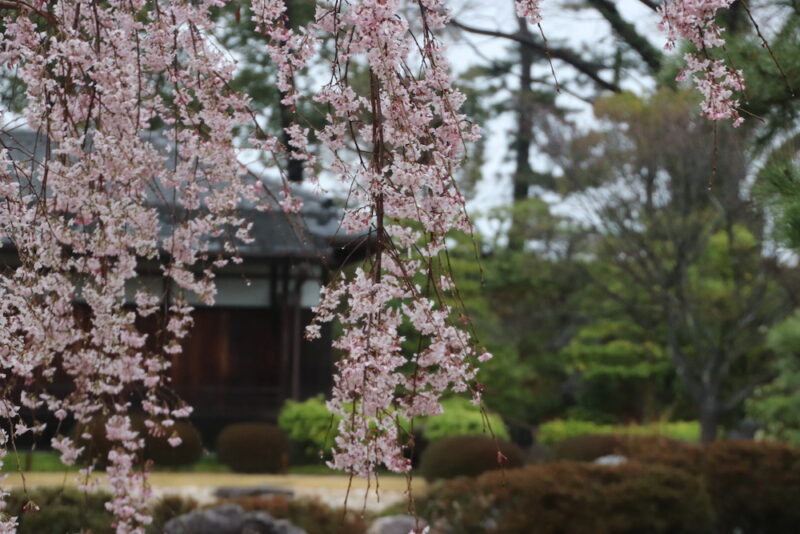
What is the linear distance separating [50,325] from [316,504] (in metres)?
4.94

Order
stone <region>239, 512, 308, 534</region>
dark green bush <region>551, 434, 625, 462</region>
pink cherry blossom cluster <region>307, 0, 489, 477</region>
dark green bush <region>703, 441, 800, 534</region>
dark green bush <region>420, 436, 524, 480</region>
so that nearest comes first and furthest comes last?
pink cherry blossom cluster <region>307, 0, 489, 477</region>
stone <region>239, 512, 308, 534</region>
dark green bush <region>703, 441, 800, 534</region>
dark green bush <region>420, 436, 524, 480</region>
dark green bush <region>551, 434, 625, 462</region>

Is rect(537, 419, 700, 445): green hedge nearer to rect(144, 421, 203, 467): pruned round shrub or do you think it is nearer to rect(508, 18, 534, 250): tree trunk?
rect(508, 18, 534, 250): tree trunk

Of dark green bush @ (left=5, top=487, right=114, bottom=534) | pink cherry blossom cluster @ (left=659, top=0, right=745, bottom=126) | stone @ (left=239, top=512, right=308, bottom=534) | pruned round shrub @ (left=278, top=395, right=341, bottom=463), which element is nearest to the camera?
pink cherry blossom cluster @ (left=659, top=0, right=745, bottom=126)

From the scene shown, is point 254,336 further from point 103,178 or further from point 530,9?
point 530,9

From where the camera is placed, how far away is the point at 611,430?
16.3 metres

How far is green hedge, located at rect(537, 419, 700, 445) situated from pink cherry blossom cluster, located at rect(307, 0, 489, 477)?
13.2 m

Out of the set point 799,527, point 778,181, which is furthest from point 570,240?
point 778,181

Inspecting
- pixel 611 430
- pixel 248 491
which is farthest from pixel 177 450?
pixel 611 430

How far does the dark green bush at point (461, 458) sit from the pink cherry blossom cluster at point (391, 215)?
7844 mm

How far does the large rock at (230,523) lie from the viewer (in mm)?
7309

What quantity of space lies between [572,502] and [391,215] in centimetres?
544

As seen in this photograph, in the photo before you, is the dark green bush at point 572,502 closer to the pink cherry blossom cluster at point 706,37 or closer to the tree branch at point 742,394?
the pink cherry blossom cluster at point 706,37

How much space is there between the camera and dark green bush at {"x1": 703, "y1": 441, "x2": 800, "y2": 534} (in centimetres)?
903

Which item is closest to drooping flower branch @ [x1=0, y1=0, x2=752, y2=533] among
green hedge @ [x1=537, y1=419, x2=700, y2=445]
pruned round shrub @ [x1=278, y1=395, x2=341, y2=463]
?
pruned round shrub @ [x1=278, y1=395, x2=341, y2=463]
